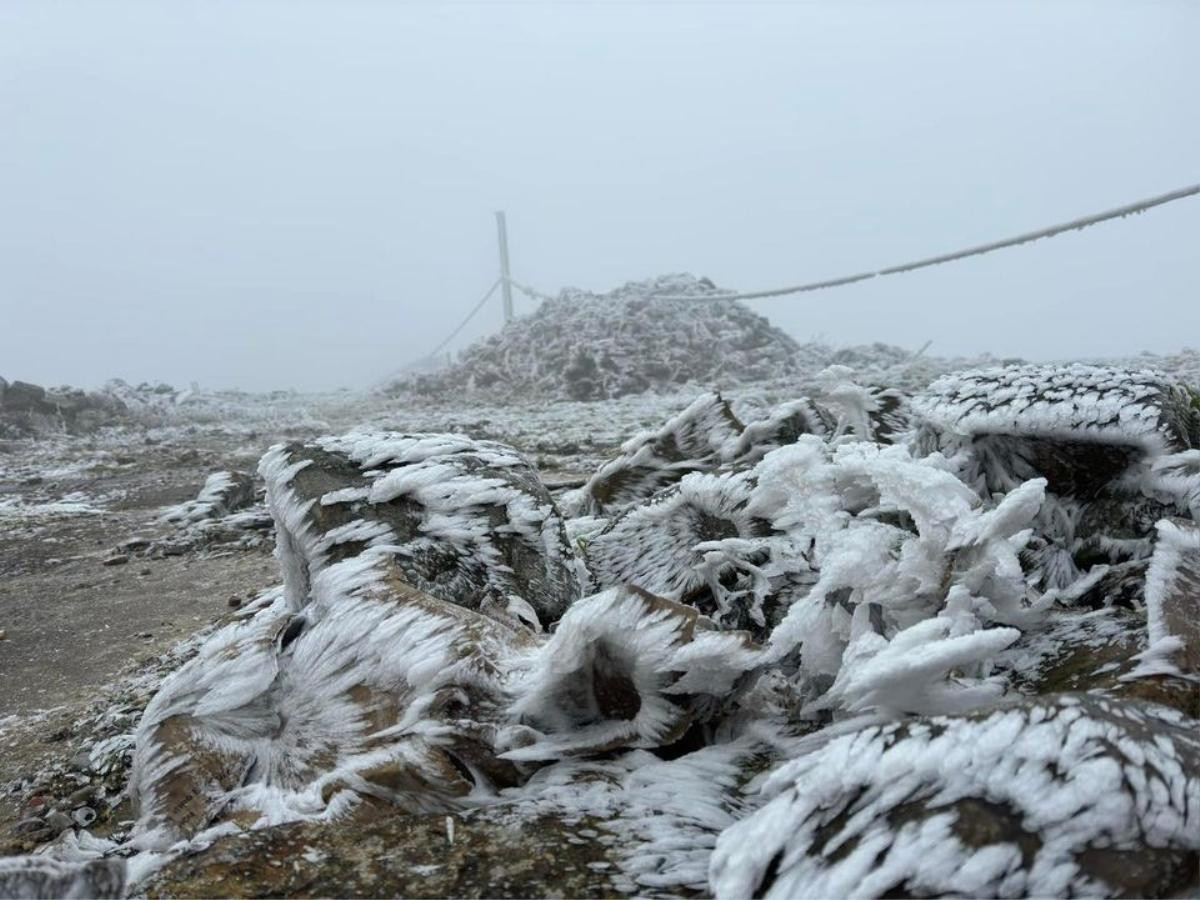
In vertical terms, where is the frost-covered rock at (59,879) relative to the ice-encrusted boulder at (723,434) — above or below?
below

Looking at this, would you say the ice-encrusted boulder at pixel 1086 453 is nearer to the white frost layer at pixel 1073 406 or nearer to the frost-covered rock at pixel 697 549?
the white frost layer at pixel 1073 406

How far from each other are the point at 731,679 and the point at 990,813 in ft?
1.63

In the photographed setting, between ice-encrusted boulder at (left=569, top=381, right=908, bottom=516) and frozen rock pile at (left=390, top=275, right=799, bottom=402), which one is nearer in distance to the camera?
ice-encrusted boulder at (left=569, top=381, right=908, bottom=516)

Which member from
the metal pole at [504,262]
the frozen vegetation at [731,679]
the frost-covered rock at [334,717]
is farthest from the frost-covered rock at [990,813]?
the metal pole at [504,262]

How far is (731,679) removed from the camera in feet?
4.31

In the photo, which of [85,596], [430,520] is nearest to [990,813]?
[430,520]

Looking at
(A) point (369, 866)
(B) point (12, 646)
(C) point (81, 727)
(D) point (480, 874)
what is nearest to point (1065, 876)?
(D) point (480, 874)

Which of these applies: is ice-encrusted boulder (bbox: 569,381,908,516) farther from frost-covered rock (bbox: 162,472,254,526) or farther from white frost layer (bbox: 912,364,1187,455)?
frost-covered rock (bbox: 162,472,254,526)

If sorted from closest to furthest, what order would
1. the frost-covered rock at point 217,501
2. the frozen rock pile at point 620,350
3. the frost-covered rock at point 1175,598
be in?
the frost-covered rock at point 1175,598 < the frost-covered rock at point 217,501 < the frozen rock pile at point 620,350

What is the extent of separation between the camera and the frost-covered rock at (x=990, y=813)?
812mm

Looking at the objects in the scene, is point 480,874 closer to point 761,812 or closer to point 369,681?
point 761,812

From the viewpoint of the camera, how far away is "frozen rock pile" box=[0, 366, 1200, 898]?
0.88m

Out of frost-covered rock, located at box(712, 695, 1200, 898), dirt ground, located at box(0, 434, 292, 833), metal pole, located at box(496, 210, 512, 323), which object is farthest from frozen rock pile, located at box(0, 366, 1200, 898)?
metal pole, located at box(496, 210, 512, 323)

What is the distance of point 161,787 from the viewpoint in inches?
57.2
